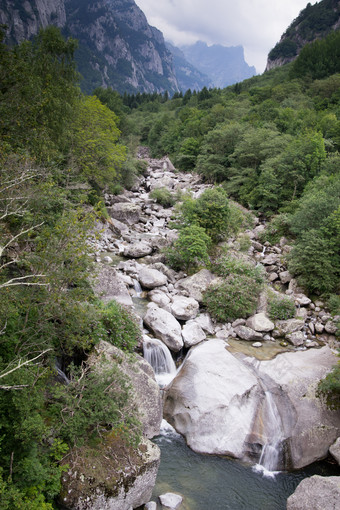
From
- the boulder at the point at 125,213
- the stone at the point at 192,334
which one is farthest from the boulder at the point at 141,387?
the boulder at the point at 125,213

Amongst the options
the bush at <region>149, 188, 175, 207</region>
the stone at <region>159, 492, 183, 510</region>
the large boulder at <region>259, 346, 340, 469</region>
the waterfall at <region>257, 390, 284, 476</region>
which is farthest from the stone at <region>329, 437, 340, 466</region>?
the bush at <region>149, 188, 175, 207</region>

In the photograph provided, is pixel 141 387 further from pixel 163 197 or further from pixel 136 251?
pixel 163 197

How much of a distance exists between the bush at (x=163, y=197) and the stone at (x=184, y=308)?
19.7 m

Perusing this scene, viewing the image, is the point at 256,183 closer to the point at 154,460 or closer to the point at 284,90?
the point at 154,460

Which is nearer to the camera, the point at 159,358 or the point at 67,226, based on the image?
the point at 67,226

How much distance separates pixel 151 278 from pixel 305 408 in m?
10.3

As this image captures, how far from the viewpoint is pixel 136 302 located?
16.4 meters

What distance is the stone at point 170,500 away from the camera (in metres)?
7.57

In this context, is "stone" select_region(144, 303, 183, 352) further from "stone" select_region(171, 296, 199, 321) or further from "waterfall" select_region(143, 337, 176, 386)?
"stone" select_region(171, 296, 199, 321)

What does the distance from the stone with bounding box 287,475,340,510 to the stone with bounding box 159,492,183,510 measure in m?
2.85

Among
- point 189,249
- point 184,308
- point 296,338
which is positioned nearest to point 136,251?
point 189,249

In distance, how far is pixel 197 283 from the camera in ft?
58.7

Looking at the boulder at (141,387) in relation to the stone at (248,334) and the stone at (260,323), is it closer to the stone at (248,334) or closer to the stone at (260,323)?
the stone at (248,334)

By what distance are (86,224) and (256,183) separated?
88.0 ft
